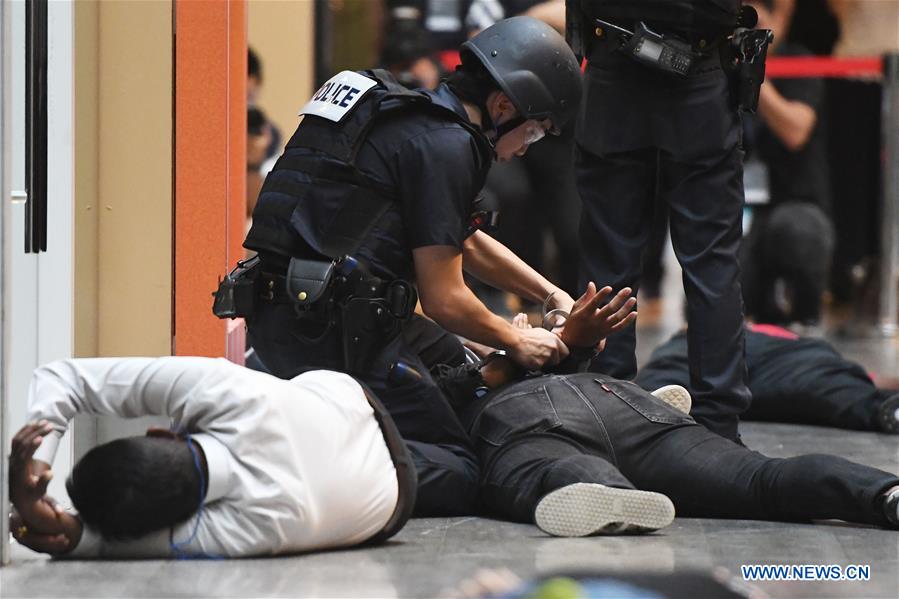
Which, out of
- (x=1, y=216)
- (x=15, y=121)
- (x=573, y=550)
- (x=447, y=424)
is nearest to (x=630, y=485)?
(x=573, y=550)

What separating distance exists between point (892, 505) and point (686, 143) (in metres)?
1.31

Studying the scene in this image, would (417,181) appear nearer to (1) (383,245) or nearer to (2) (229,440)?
(1) (383,245)

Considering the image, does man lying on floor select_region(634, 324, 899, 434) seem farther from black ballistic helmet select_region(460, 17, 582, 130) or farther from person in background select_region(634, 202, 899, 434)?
black ballistic helmet select_region(460, 17, 582, 130)

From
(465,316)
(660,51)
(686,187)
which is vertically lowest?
(465,316)

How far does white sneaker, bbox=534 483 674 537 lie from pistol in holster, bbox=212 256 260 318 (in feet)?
2.75

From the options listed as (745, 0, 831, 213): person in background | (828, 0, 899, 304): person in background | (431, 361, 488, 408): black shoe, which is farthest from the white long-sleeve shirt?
(828, 0, 899, 304): person in background

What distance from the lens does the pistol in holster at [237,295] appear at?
3.63 meters

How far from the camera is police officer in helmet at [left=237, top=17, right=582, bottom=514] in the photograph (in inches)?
140

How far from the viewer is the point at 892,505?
3316 mm

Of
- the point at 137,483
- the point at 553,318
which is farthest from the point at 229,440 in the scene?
the point at 553,318

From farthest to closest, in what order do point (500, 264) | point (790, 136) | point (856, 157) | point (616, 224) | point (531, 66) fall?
point (856, 157) < point (790, 136) < point (616, 224) < point (500, 264) < point (531, 66)

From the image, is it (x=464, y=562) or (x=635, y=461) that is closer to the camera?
(x=464, y=562)

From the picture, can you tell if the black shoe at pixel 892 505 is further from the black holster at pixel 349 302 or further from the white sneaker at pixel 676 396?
the black holster at pixel 349 302

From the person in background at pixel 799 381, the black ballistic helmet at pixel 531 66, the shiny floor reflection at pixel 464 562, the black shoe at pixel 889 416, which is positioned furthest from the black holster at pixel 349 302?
the black shoe at pixel 889 416
